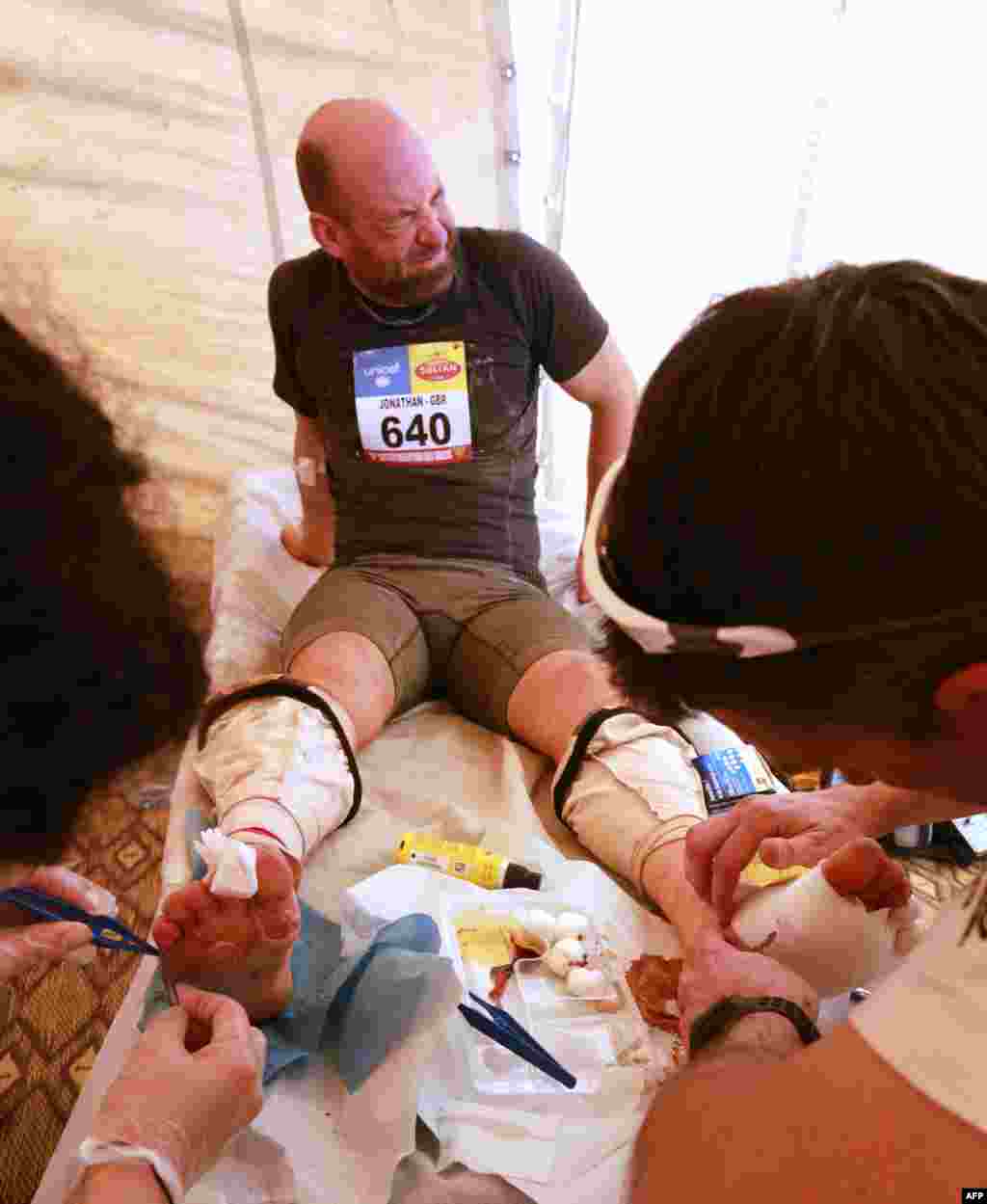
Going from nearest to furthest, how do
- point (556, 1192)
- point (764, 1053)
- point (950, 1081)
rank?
point (950, 1081) < point (764, 1053) < point (556, 1192)

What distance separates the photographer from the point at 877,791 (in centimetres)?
87

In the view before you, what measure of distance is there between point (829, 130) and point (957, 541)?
1.61 m

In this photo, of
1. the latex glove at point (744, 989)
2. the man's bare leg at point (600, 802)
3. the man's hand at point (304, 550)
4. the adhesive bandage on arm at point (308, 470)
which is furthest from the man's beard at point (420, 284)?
the latex glove at point (744, 989)

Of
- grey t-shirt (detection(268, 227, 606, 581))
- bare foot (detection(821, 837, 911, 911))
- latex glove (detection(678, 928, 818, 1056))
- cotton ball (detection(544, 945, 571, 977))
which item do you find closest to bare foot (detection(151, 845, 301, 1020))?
cotton ball (detection(544, 945, 571, 977))

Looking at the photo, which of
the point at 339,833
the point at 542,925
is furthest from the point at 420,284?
the point at 542,925

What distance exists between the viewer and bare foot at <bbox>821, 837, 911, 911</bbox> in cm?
81

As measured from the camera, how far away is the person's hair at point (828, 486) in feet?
1.52

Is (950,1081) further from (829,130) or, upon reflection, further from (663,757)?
(829,130)

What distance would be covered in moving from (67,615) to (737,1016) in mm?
508

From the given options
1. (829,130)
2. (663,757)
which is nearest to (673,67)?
(829,130)

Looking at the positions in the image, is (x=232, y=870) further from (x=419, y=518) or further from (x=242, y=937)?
(x=419, y=518)

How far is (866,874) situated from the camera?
81cm

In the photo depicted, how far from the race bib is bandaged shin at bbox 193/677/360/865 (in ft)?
1.51

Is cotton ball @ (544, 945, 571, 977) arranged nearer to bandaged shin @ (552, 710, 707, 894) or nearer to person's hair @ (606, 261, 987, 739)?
bandaged shin @ (552, 710, 707, 894)
